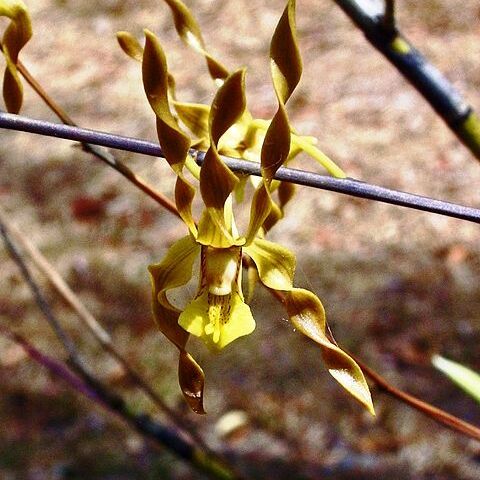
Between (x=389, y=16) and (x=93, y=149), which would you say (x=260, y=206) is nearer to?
(x=93, y=149)

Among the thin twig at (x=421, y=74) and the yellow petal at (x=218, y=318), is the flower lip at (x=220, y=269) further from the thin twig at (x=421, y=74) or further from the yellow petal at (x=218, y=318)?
the thin twig at (x=421, y=74)

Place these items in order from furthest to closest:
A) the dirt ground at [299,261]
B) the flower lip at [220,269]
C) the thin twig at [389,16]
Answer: the dirt ground at [299,261]
the thin twig at [389,16]
the flower lip at [220,269]

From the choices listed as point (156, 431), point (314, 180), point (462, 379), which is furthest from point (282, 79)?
point (156, 431)

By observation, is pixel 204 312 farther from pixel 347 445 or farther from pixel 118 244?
pixel 118 244

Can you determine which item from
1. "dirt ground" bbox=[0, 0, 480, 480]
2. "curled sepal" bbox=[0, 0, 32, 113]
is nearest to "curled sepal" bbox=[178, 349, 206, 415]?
"curled sepal" bbox=[0, 0, 32, 113]

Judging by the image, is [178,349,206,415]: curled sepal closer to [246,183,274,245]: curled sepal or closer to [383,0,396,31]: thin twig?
[246,183,274,245]: curled sepal

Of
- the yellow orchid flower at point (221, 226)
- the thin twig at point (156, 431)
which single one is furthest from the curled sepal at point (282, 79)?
the thin twig at point (156, 431)

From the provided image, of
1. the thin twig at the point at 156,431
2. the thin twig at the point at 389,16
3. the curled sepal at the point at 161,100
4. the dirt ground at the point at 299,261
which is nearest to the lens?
the curled sepal at the point at 161,100

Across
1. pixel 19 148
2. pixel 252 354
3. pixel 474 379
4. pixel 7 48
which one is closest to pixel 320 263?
pixel 252 354
